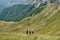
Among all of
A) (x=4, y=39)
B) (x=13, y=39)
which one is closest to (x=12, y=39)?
(x=13, y=39)

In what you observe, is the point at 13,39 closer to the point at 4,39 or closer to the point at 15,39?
the point at 15,39

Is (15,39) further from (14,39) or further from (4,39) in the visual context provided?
(4,39)

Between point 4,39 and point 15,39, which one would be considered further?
point 4,39

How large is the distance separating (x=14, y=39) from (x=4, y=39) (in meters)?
3.34

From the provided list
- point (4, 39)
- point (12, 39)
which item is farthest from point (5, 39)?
point (12, 39)

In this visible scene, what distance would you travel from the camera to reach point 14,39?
3531 cm

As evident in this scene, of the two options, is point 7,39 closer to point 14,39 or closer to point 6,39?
point 6,39

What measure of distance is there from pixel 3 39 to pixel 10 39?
149 centimetres

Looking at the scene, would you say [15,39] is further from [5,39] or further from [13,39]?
[5,39]

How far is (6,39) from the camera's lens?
37406mm

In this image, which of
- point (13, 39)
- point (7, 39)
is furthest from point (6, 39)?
point (13, 39)

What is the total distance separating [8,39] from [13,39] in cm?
179

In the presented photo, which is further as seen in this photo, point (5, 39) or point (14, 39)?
point (5, 39)

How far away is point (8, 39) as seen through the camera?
120 ft
